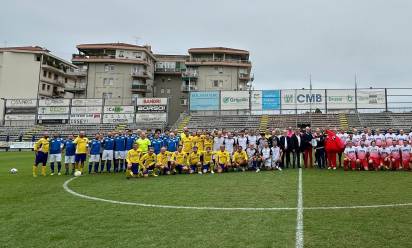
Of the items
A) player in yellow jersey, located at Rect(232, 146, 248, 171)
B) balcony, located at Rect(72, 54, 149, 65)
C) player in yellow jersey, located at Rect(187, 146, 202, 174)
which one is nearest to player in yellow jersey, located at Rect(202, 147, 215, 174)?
player in yellow jersey, located at Rect(187, 146, 202, 174)

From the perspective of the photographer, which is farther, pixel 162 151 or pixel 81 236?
pixel 162 151

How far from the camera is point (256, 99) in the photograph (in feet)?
134

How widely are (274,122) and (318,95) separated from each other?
5.55 m

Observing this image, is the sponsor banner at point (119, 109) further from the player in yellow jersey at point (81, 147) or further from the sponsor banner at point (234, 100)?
the player in yellow jersey at point (81, 147)

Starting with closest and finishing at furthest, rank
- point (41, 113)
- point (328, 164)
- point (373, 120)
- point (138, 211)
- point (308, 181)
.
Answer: point (138, 211)
point (308, 181)
point (328, 164)
point (373, 120)
point (41, 113)

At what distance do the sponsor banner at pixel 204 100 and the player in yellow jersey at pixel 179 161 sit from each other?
27.0m

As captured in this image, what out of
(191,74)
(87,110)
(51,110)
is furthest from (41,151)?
(191,74)

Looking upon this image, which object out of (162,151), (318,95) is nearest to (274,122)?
(318,95)

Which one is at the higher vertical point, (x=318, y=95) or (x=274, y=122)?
(x=318, y=95)

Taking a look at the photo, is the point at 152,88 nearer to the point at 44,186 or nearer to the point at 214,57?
the point at 214,57

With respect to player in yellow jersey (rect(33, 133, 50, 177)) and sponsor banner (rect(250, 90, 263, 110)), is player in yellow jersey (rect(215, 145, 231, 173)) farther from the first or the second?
sponsor banner (rect(250, 90, 263, 110))

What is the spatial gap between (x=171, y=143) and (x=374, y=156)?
28.4ft

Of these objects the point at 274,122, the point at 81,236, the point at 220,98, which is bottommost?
the point at 81,236

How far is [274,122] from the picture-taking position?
40.1 m
